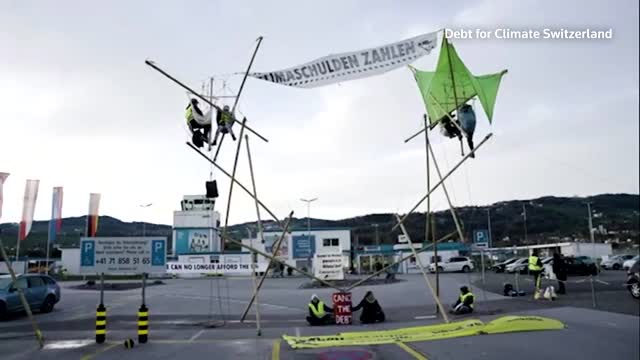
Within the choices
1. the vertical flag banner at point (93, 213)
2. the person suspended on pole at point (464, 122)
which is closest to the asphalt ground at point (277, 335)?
the person suspended on pole at point (464, 122)

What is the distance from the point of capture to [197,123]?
47.6 feet

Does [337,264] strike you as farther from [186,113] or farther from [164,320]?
[186,113]

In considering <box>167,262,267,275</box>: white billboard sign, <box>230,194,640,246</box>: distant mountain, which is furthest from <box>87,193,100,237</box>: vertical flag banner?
<box>167,262,267,275</box>: white billboard sign

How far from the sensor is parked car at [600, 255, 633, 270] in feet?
164

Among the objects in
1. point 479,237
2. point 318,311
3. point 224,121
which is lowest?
point 318,311

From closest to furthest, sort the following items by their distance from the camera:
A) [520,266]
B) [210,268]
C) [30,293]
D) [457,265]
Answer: [210,268] → [30,293] → [520,266] → [457,265]

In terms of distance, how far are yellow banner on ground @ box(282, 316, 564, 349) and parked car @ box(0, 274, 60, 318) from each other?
11.7 metres

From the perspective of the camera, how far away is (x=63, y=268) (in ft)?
216

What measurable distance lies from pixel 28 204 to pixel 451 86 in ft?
58.7

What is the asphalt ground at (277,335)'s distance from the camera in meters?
10.7

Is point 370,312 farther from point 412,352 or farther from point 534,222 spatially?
point 534,222

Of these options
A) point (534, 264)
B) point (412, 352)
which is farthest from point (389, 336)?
point (534, 264)

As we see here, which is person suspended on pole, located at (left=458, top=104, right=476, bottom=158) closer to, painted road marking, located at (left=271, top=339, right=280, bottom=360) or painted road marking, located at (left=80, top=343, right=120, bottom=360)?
painted road marking, located at (left=271, top=339, right=280, bottom=360)

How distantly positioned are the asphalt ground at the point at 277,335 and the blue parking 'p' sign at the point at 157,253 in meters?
1.90
